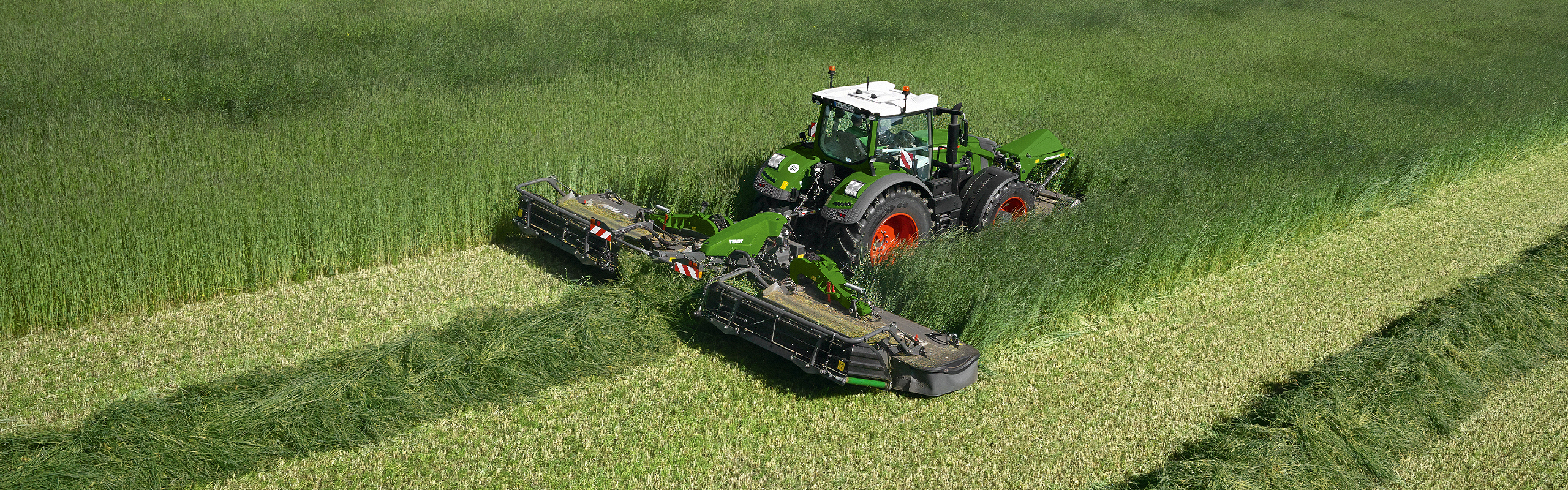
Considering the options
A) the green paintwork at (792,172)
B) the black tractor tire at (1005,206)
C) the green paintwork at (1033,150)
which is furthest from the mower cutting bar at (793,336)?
the green paintwork at (1033,150)

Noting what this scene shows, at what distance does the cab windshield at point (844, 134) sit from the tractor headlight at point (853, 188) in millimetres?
368

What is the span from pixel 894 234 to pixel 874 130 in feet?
3.28

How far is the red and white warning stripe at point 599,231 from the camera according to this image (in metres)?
8.14

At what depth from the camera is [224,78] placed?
39.9 ft

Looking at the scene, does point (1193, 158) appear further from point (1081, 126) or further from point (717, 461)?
point (717, 461)

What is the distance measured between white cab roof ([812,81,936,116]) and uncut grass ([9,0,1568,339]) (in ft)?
4.67

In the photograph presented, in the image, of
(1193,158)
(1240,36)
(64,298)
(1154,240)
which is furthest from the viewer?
(1240,36)

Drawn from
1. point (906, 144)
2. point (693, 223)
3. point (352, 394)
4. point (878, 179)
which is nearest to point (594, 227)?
point (693, 223)

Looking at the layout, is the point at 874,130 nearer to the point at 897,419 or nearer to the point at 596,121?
the point at 897,419

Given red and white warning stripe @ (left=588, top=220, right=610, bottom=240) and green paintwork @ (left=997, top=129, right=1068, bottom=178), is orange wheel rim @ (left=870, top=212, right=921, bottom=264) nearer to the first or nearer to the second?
green paintwork @ (left=997, top=129, right=1068, bottom=178)

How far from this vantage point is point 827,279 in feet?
23.8

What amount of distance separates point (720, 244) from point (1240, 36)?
16413 mm

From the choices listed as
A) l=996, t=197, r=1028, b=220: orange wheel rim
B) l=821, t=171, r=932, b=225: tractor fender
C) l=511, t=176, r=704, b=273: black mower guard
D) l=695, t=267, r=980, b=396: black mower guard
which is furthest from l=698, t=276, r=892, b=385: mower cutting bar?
l=996, t=197, r=1028, b=220: orange wheel rim

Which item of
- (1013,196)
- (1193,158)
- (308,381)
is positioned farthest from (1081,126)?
(308,381)
